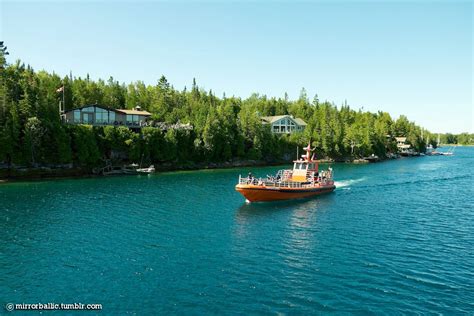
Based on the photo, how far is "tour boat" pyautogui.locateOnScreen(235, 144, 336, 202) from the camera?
5031cm

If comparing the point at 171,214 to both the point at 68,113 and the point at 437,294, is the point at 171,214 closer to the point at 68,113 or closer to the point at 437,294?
the point at 437,294

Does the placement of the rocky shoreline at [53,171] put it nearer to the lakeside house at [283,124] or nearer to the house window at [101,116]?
the house window at [101,116]

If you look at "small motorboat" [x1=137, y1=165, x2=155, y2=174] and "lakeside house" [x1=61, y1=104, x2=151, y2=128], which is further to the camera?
"lakeside house" [x1=61, y1=104, x2=151, y2=128]

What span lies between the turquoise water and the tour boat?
189 cm

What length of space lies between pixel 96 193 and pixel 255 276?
41.7m

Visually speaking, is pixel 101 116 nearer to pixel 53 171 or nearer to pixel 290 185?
pixel 53 171

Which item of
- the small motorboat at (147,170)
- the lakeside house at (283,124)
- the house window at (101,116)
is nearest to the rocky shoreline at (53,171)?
the small motorboat at (147,170)

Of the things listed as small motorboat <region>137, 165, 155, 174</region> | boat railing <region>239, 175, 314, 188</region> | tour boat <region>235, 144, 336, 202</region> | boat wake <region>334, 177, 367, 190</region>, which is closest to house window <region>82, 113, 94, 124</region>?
small motorboat <region>137, 165, 155, 174</region>

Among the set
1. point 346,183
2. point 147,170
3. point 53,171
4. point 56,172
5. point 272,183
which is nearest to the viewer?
point 272,183

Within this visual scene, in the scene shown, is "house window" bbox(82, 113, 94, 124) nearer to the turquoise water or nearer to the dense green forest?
the dense green forest

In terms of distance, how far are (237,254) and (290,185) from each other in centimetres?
2691

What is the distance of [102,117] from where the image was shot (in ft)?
311

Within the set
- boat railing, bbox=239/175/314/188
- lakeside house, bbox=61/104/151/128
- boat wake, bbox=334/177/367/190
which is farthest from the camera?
lakeside house, bbox=61/104/151/128

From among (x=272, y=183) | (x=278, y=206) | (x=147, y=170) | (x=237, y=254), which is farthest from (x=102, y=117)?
(x=237, y=254)
